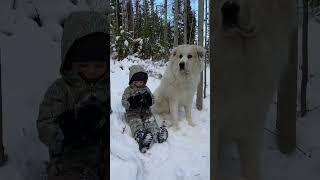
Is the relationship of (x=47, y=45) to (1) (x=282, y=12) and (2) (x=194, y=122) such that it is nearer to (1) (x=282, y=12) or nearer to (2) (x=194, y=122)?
(1) (x=282, y=12)

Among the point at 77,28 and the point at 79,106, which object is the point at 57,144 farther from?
the point at 77,28

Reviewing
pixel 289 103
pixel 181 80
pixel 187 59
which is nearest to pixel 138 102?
pixel 181 80

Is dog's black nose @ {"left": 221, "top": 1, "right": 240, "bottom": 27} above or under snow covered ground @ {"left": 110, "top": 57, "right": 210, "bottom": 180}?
above

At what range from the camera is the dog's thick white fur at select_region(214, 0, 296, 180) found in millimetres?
1609

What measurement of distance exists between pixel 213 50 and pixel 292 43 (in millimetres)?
307

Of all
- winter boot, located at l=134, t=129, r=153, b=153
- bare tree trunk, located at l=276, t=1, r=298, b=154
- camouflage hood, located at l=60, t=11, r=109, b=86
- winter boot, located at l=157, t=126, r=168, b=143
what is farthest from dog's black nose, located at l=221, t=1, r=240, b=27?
winter boot, located at l=157, t=126, r=168, b=143

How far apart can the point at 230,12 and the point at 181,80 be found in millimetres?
3322

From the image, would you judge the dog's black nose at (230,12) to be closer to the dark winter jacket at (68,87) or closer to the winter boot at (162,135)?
the dark winter jacket at (68,87)

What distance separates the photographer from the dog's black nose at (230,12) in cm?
165

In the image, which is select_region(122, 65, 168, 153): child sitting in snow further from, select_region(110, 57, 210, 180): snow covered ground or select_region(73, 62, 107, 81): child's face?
select_region(73, 62, 107, 81): child's face

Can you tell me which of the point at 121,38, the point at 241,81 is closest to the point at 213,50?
the point at 241,81

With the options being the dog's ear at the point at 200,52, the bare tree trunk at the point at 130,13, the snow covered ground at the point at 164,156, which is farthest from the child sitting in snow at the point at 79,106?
the bare tree trunk at the point at 130,13

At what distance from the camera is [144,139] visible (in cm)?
397

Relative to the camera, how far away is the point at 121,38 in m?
11.6
